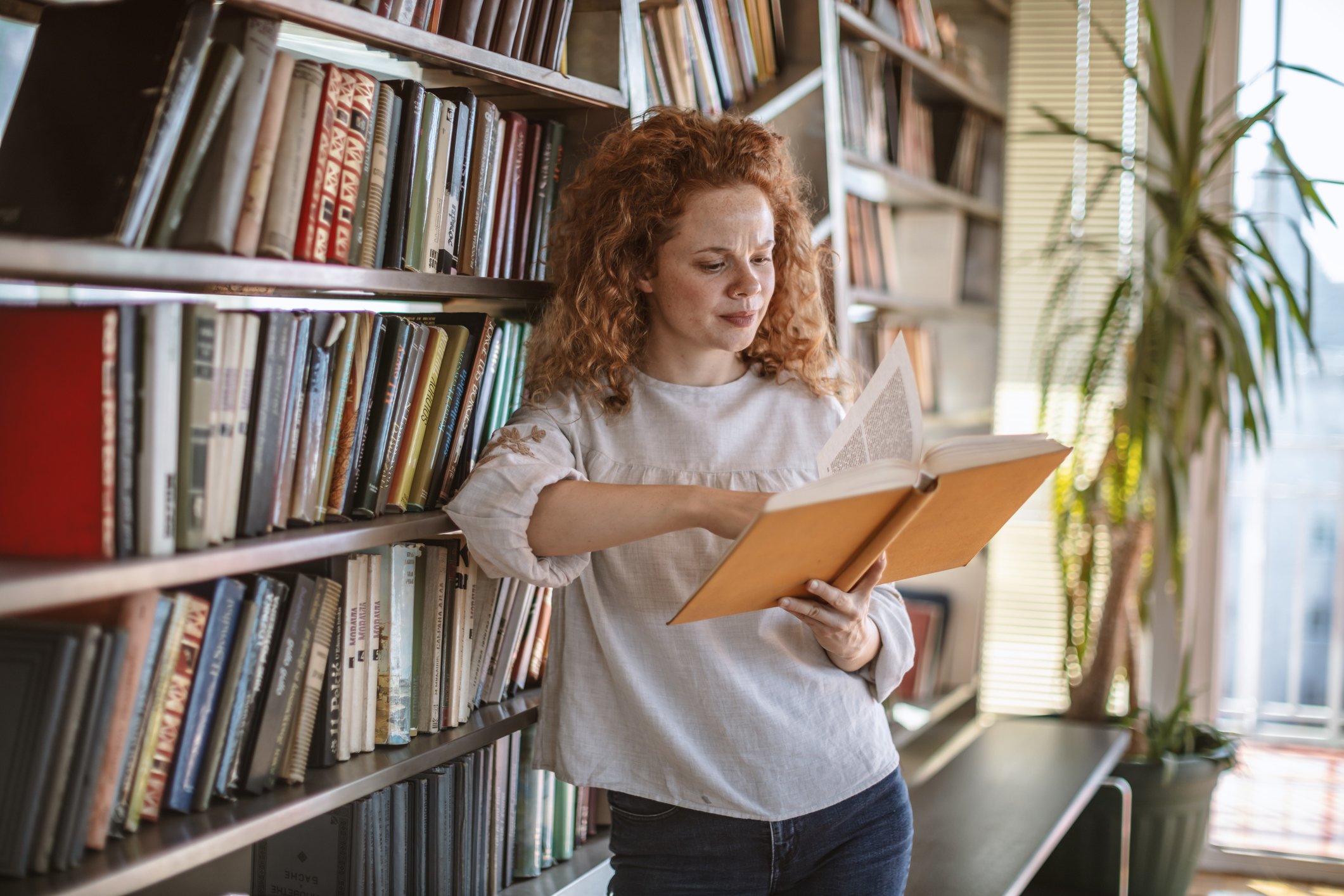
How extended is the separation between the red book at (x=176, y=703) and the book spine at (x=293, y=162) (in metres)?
0.36

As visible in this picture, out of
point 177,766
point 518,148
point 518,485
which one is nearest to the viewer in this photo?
point 177,766

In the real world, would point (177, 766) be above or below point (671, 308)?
below

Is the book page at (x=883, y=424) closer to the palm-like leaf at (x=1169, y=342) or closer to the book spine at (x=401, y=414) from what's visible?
the book spine at (x=401, y=414)

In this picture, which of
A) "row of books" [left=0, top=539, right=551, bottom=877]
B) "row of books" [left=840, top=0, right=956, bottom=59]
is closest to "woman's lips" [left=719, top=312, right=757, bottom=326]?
"row of books" [left=0, top=539, right=551, bottom=877]

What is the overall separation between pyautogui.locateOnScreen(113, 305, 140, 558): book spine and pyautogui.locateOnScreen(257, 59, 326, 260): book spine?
18cm

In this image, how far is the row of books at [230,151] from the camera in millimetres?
996

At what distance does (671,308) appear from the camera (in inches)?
53.9

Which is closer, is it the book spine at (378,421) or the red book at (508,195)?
the book spine at (378,421)

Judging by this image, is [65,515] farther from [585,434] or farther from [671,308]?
[671,308]

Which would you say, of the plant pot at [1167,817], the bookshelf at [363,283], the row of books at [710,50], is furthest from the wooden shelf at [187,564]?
the plant pot at [1167,817]

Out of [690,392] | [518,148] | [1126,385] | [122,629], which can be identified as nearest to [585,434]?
[690,392]

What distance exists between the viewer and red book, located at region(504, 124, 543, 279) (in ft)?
5.06

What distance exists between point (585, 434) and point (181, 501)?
1.57ft

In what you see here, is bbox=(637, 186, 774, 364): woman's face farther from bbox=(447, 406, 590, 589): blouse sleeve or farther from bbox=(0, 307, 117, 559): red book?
bbox=(0, 307, 117, 559): red book
